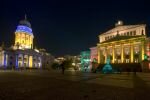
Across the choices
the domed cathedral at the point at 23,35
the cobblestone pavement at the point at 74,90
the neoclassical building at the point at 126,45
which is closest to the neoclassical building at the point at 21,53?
the domed cathedral at the point at 23,35

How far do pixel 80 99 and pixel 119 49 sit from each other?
A: 7381 cm

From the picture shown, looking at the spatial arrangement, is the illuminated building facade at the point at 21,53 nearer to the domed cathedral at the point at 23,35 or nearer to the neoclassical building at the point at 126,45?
the domed cathedral at the point at 23,35

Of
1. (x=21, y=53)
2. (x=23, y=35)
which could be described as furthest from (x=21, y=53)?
(x=23, y=35)

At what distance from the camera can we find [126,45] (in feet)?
255

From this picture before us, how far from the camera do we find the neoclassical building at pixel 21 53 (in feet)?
411

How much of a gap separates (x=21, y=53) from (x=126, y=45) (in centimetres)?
9035

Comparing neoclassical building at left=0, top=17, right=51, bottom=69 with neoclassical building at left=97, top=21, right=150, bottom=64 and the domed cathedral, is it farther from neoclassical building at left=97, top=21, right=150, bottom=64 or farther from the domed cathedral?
neoclassical building at left=97, top=21, right=150, bottom=64

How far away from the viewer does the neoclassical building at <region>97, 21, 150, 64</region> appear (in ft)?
234

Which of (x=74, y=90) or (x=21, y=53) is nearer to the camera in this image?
(x=74, y=90)

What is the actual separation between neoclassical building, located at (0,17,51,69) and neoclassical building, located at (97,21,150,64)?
74.5 m

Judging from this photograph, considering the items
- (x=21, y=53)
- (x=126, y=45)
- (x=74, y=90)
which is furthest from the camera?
(x=21, y=53)

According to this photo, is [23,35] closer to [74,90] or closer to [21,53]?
[21,53]

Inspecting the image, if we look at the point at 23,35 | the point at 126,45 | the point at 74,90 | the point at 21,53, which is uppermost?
the point at 23,35

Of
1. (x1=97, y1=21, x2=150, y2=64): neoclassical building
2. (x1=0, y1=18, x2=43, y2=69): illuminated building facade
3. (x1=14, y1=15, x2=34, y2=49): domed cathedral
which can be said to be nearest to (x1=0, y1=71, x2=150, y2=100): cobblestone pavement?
(x1=97, y1=21, x2=150, y2=64): neoclassical building
